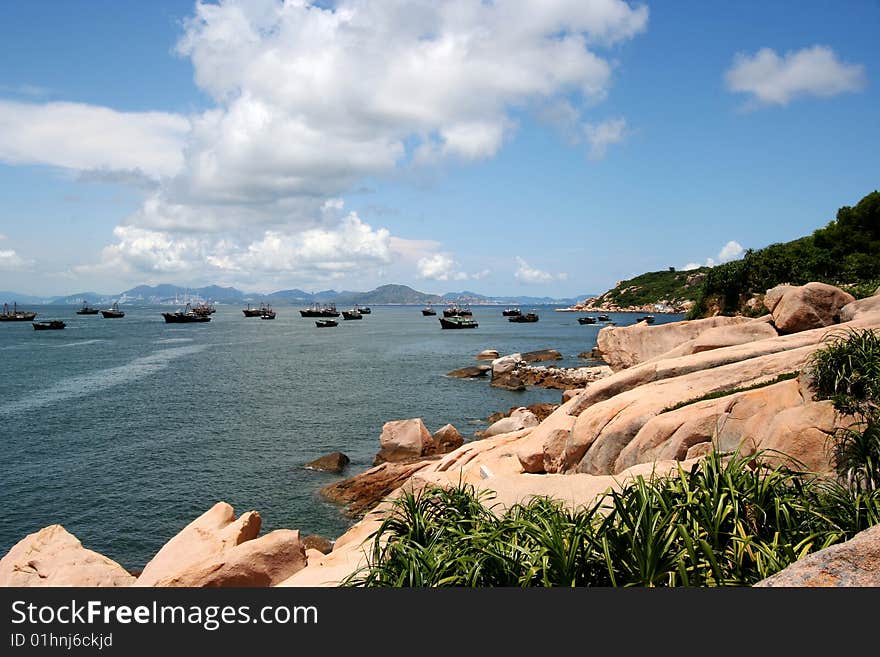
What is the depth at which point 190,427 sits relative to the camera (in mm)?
35469

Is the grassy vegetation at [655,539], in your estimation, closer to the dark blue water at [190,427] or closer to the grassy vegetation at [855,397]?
the grassy vegetation at [855,397]

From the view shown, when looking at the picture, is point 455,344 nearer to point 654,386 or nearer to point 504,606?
point 654,386

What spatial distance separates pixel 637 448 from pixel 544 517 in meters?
7.32

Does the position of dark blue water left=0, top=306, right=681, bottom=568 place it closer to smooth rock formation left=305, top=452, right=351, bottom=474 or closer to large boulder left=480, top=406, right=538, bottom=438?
smooth rock formation left=305, top=452, right=351, bottom=474

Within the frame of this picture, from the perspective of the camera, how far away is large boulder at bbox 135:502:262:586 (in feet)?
48.4

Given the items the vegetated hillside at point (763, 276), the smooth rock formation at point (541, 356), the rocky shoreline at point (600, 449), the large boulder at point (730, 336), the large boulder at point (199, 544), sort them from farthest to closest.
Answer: the smooth rock formation at point (541, 356)
the vegetated hillside at point (763, 276)
the large boulder at point (730, 336)
the large boulder at point (199, 544)
the rocky shoreline at point (600, 449)

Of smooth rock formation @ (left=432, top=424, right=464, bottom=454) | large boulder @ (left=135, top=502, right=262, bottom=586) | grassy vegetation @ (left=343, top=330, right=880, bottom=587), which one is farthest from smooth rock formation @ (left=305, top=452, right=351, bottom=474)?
grassy vegetation @ (left=343, top=330, right=880, bottom=587)

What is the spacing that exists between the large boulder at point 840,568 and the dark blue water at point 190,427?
690 inches

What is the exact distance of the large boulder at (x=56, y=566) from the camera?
1415cm

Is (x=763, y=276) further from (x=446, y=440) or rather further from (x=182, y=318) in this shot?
(x=182, y=318)

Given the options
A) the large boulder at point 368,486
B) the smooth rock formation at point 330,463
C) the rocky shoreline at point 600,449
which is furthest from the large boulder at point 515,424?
the smooth rock formation at point 330,463

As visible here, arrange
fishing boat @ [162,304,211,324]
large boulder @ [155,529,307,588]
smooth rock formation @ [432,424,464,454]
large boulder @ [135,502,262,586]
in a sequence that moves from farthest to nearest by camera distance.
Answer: fishing boat @ [162,304,211,324] < smooth rock formation @ [432,424,464,454] < large boulder @ [135,502,262,586] < large boulder @ [155,529,307,588]

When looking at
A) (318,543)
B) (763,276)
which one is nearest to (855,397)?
(318,543)

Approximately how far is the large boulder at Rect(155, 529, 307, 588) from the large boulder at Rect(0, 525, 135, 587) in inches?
67.8
